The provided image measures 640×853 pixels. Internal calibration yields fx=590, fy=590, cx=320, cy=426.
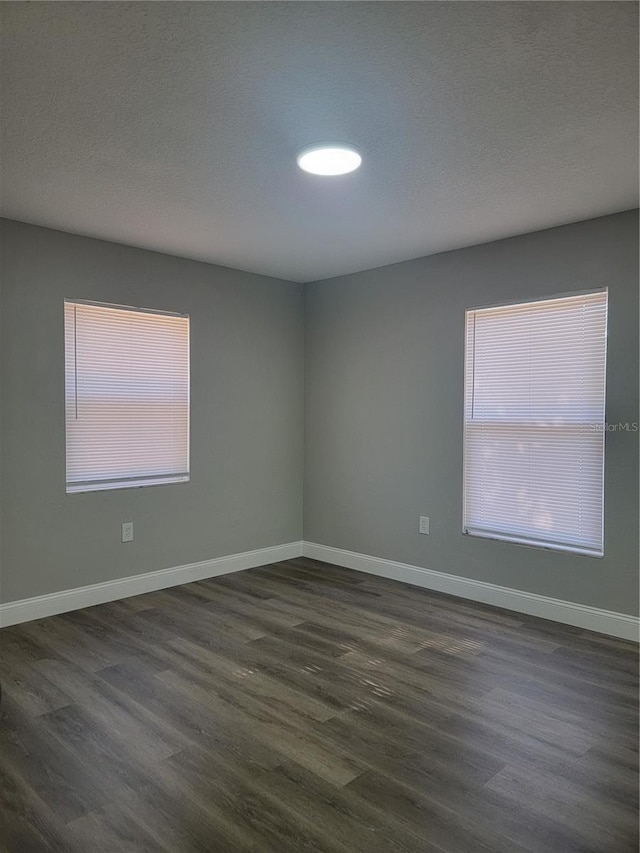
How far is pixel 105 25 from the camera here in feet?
5.55

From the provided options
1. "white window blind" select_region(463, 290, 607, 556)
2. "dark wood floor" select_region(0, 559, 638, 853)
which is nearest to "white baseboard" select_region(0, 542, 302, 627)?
"dark wood floor" select_region(0, 559, 638, 853)

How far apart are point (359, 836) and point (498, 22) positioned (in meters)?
2.41

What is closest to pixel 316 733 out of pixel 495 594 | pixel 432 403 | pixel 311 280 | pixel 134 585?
pixel 495 594

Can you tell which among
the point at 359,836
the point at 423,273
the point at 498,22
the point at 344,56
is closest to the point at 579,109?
the point at 498,22

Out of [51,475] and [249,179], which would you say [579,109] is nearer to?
[249,179]

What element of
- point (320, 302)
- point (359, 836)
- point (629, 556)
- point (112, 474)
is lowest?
point (359, 836)

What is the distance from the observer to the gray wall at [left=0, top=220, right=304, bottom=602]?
11.5 feet

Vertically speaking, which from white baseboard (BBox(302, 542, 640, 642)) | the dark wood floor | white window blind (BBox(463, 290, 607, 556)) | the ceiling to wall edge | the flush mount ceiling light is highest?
the ceiling to wall edge

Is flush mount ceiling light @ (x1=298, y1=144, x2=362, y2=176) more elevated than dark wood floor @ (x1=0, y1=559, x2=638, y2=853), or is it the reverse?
flush mount ceiling light @ (x1=298, y1=144, x2=362, y2=176)

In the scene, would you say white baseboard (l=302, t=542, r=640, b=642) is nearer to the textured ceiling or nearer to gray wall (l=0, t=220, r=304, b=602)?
gray wall (l=0, t=220, r=304, b=602)

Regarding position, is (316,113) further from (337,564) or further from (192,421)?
(337,564)

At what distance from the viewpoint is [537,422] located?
146 inches

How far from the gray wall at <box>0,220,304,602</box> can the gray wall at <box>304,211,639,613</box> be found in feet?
1.13

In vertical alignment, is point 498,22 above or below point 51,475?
above
